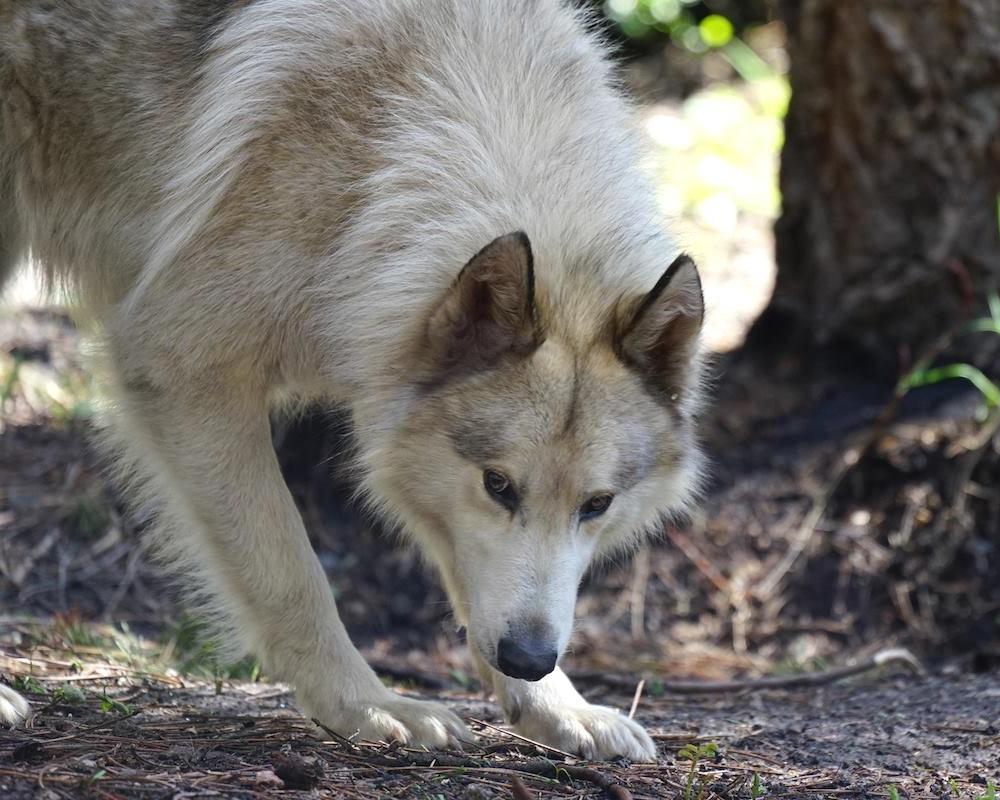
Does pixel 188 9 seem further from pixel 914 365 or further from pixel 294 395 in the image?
pixel 914 365

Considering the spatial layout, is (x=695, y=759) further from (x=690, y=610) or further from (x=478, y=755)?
(x=690, y=610)

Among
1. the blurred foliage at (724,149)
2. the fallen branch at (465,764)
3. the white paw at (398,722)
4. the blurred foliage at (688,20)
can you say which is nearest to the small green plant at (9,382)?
the white paw at (398,722)

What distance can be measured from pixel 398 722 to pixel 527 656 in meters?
0.50

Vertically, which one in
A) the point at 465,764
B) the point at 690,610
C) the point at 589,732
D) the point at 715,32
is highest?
the point at 715,32

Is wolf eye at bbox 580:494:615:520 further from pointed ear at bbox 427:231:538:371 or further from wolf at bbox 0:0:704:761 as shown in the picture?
pointed ear at bbox 427:231:538:371

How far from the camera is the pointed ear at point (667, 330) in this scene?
337 cm

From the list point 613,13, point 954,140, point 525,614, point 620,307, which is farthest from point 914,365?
point 613,13

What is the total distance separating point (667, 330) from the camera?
3525 mm

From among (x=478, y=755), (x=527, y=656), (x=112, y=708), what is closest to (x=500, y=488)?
(x=527, y=656)

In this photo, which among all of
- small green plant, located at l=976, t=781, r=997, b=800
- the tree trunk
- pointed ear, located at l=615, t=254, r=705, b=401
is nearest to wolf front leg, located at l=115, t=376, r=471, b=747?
pointed ear, located at l=615, t=254, r=705, b=401

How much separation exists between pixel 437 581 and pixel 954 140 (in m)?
3.15

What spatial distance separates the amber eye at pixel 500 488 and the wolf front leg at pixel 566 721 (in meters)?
0.59

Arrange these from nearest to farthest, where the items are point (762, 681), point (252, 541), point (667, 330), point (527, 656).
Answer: point (527, 656) < point (667, 330) < point (252, 541) < point (762, 681)

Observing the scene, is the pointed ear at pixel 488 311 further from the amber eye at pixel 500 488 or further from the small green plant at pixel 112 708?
the small green plant at pixel 112 708
